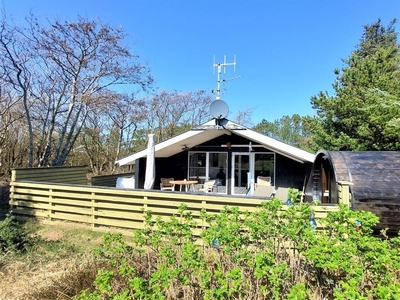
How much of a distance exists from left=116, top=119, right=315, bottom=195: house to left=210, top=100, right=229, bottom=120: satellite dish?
3.28 ft

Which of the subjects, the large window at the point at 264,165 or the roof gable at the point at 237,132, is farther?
the large window at the point at 264,165

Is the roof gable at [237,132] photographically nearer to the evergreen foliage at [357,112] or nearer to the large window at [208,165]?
the large window at [208,165]

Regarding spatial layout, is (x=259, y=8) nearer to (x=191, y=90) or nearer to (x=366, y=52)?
(x=191, y=90)

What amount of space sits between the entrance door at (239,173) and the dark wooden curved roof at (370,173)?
5.04 meters

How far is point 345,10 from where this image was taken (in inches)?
409

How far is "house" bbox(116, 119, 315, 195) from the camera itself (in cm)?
927

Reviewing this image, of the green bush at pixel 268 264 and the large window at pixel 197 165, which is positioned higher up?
the large window at pixel 197 165

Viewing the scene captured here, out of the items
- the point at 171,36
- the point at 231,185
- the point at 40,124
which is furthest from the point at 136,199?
the point at 171,36

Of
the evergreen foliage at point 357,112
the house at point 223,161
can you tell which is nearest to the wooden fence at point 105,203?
the house at point 223,161

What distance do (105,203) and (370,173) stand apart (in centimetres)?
560

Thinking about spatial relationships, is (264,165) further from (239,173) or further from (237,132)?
(237,132)

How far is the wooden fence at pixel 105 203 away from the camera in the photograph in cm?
491

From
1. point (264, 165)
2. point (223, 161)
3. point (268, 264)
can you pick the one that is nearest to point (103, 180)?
point (223, 161)

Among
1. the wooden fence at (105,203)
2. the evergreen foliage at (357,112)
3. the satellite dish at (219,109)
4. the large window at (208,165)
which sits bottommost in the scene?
the wooden fence at (105,203)
